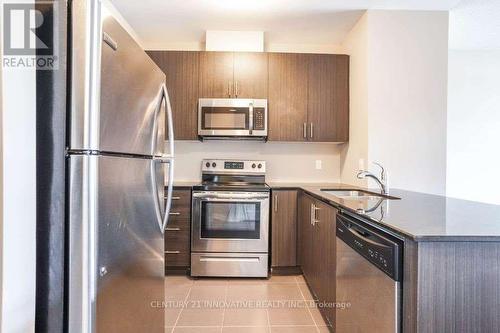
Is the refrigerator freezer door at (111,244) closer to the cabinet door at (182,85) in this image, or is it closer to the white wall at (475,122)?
the cabinet door at (182,85)

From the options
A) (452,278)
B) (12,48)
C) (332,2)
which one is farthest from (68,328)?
(332,2)

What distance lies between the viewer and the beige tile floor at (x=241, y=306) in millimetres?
2088

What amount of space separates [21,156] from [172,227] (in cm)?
208

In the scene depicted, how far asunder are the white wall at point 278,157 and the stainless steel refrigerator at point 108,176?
6.70ft

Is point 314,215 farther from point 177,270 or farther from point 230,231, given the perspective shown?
point 177,270

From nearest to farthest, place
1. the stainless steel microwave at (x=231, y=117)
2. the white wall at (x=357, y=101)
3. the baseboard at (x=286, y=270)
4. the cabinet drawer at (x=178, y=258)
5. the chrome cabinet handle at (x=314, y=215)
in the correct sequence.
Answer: the chrome cabinet handle at (x=314, y=215) < the white wall at (x=357, y=101) < the cabinet drawer at (x=178, y=258) < the baseboard at (x=286, y=270) < the stainless steel microwave at (x=231, y=117)

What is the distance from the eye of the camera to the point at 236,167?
3396 mm

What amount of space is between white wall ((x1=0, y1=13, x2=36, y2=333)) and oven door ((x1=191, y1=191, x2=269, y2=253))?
193 cm

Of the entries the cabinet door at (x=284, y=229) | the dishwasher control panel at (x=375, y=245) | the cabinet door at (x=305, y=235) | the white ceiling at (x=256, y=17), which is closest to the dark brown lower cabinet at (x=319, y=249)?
the cabinet door at (x=305, y=235)

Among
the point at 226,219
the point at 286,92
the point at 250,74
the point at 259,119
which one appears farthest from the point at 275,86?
the point at 226,219

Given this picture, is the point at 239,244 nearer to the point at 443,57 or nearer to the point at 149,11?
the point at 149,11

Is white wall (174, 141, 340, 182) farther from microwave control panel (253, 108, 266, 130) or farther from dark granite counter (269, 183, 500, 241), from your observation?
dark granite counter (269, 183, 500, 241)

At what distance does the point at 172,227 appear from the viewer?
2.89 m

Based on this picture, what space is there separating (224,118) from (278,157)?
0.84 meters
